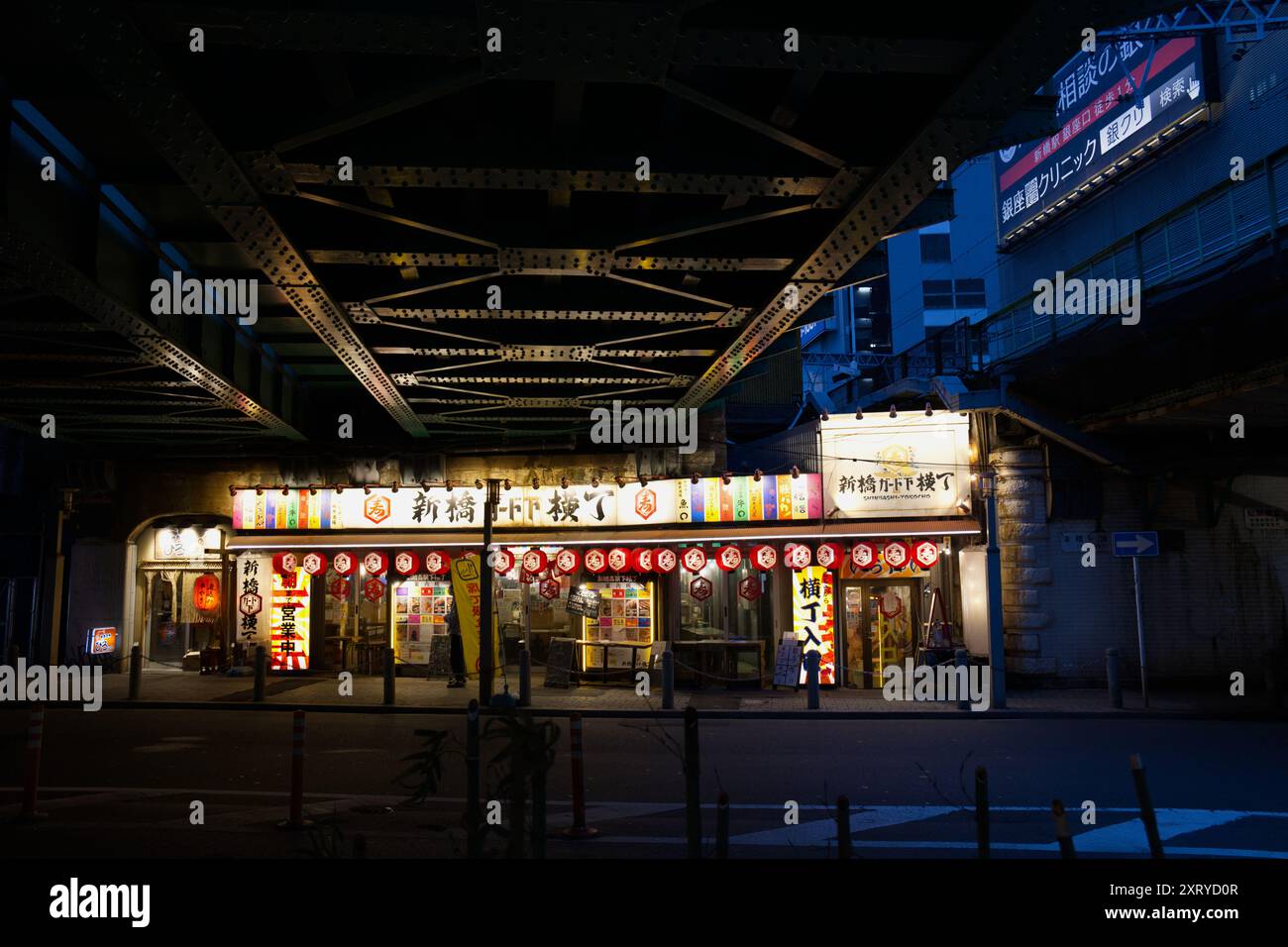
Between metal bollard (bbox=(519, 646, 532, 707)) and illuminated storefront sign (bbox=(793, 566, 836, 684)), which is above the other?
illuminated storefront sign (bbox=(793, 566, 836, 684))

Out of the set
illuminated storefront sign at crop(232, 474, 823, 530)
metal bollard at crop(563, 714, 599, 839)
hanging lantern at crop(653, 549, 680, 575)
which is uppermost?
illuminated storefront sign at crop(232, 474, 823, 530)

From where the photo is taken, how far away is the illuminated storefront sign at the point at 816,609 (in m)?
21.3

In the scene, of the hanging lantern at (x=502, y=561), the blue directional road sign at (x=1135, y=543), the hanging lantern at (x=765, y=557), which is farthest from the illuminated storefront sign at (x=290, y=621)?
the blue directional road sign at (x=1135, y=543)

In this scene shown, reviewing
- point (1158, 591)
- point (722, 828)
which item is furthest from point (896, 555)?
point (722, 828)

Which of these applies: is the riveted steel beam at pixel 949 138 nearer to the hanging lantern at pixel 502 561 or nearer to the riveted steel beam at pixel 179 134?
the riveted steel beam at pixel 179 134

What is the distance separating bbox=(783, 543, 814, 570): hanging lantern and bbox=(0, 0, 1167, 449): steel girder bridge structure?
20.6 feet

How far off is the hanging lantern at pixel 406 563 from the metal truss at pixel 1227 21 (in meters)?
19.7

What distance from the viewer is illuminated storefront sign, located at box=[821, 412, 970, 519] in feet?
66.8

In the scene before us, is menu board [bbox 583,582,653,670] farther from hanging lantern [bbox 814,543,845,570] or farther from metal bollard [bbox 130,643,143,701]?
metal bollard [bbox 130,643,143,701]

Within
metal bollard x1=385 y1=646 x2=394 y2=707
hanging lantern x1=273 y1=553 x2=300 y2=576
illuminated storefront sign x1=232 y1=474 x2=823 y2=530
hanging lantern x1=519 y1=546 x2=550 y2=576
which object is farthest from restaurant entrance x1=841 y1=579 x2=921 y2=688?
hanging lantern x1=273 y1=553 x2=300 y2=576
